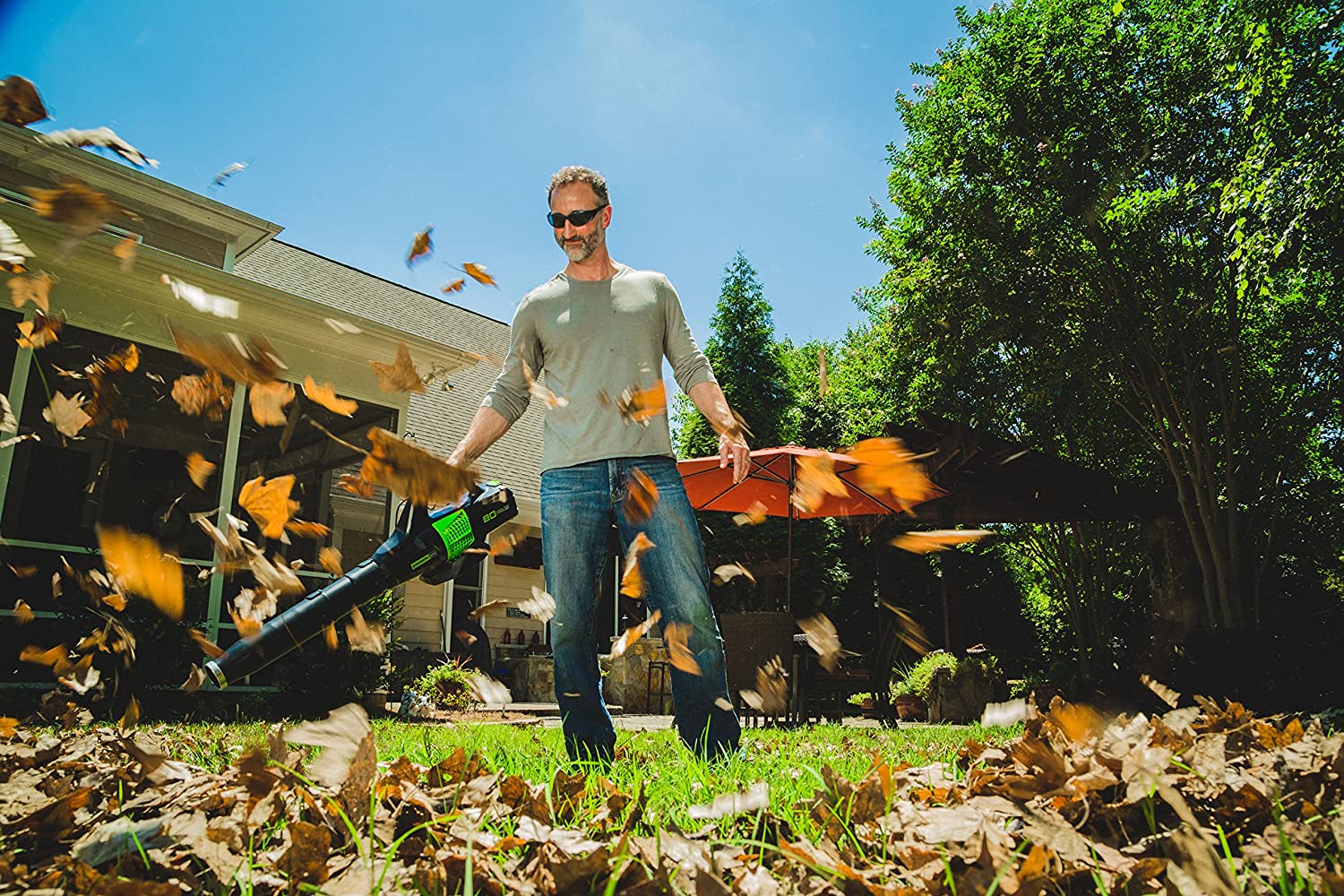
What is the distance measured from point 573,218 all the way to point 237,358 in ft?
3.78

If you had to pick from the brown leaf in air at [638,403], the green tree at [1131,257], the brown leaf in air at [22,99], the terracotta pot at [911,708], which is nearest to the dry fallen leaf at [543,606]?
the brown leaf in air at [638,403]

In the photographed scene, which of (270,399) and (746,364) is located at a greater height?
(746,364)

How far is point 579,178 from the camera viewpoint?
9.14ft

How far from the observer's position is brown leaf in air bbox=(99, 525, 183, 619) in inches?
212

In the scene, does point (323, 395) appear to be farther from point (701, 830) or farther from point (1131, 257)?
point (1131, 257)

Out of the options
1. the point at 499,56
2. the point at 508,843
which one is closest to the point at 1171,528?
the point at 499,56

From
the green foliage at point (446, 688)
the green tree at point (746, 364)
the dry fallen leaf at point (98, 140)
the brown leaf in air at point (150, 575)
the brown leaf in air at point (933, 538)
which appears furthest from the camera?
the green tree at point (746, 364)

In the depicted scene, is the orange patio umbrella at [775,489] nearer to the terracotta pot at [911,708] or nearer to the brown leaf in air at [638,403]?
the terracotta pot at [911,708]

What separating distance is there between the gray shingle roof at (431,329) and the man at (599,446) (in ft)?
33.0

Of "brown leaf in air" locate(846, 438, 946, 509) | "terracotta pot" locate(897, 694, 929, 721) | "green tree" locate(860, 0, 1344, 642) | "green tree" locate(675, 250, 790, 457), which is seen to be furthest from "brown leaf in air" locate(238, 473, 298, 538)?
"green tree" locate(675, 250, 790, 457)

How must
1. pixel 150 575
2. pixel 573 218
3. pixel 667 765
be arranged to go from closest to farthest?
pixel 667 765
pixel 573 218
pixel 150 575

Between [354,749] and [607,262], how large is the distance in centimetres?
181

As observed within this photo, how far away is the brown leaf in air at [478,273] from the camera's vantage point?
264cm

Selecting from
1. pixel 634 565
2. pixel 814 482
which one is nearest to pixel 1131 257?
pixel 814 482
